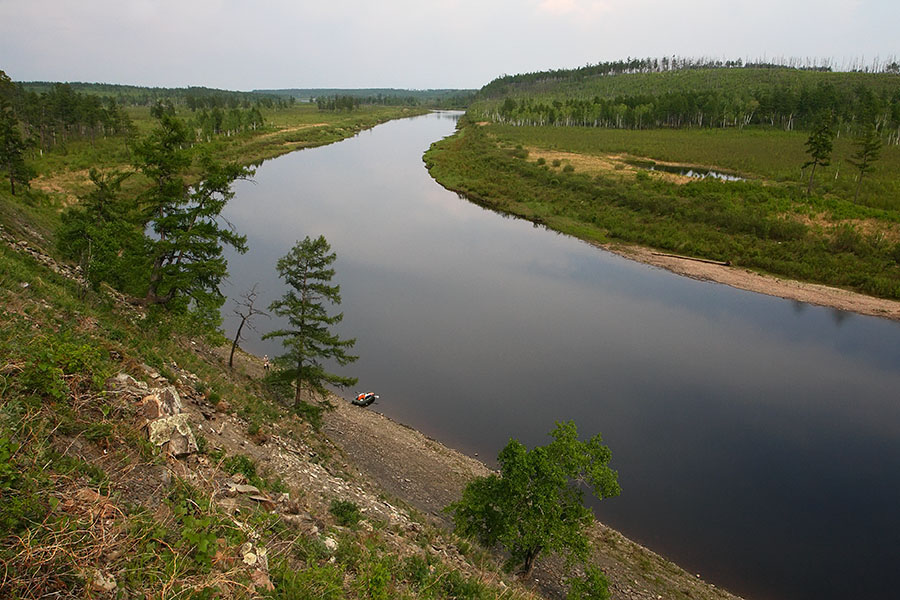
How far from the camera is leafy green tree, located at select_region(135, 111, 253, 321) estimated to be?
14922 mm

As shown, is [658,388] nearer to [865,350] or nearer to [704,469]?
[704,469]

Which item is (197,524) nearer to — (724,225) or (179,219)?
(179,219)

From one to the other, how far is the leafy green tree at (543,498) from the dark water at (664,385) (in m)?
5.95

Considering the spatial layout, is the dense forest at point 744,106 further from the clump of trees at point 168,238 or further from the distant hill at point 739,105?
the clump of trees at point 168,238

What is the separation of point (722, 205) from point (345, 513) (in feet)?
161

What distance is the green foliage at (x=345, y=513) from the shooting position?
8859 mm

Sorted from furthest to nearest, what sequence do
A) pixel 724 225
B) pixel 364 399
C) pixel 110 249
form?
pixel 724 225
pixel 364 399
pixel 110 249

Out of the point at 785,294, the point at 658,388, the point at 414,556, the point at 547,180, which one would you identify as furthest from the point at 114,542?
the point at 547,180

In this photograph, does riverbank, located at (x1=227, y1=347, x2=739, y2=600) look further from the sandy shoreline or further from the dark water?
the sandy shoreline

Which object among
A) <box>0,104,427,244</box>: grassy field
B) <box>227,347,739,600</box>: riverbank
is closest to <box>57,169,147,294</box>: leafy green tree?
<box>0,104,427,244</box>: grassy field

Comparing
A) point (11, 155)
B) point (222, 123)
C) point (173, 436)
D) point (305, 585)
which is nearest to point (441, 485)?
point (173, 436)

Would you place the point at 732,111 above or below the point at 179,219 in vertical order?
above

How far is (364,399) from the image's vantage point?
21641 millimetres

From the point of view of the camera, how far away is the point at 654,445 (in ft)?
63.9
